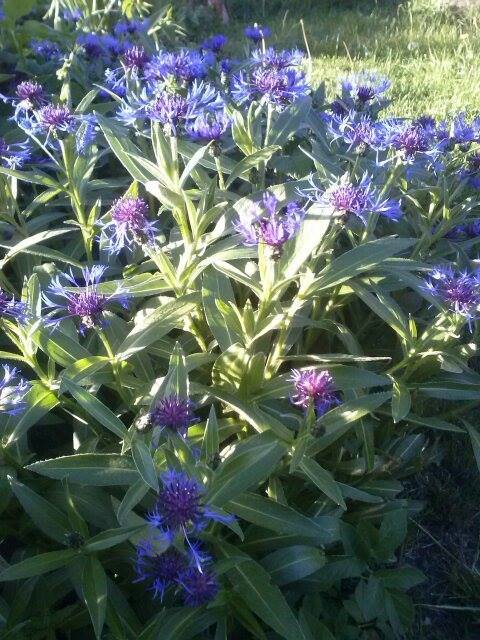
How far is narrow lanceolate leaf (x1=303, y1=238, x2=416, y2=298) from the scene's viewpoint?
1498mm

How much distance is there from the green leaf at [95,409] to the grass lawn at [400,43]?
287 centimetres

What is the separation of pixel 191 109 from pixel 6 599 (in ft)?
3.62

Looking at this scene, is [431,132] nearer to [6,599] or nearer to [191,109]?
[191,109]

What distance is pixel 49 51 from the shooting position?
2834 millimetres

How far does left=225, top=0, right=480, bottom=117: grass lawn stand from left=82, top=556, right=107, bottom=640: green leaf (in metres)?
3.06

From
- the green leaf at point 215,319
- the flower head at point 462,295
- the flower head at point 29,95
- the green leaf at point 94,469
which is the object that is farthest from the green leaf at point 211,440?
the flower head at point 29,95

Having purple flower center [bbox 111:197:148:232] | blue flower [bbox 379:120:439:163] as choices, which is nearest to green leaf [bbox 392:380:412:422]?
blue flower [bbox 379:120:439:163]

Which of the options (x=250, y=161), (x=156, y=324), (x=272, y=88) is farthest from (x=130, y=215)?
(x=272, y=88)

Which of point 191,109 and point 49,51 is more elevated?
point 191,109

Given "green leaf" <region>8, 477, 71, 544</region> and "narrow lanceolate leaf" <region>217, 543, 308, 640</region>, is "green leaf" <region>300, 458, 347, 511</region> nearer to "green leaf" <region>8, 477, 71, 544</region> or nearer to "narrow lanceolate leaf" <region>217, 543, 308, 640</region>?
"narrow lanceolate leaf" <region>217, 543, 308, 640</region>

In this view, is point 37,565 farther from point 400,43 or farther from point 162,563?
point 400,43

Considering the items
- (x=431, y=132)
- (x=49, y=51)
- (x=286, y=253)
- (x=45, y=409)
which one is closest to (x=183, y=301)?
(x=286, y=253)

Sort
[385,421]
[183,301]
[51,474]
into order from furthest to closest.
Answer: [385,421] → [183,301] → [51,474]

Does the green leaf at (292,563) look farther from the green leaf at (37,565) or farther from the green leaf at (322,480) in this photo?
the green leaf at (37,565)
